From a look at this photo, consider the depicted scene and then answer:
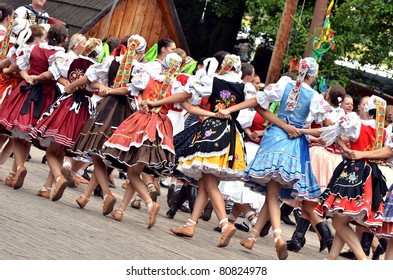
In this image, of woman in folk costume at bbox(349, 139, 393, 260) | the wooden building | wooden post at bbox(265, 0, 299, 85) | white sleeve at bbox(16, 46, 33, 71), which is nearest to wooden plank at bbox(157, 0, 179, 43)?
the wooden building

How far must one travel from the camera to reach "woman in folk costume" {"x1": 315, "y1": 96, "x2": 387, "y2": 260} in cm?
1158

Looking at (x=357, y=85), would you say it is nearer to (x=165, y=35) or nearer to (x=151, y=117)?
(x=165, y=35)

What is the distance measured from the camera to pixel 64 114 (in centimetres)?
1292

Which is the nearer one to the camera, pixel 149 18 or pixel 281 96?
pixel 281 96

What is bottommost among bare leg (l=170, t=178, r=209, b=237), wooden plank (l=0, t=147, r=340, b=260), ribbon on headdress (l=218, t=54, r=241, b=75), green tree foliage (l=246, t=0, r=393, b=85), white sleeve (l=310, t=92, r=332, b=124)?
wooden plank (l=0, t=147, r=340, b=260)

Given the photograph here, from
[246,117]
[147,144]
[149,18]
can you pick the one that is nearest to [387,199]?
[147,144]

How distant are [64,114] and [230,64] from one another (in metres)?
1.99

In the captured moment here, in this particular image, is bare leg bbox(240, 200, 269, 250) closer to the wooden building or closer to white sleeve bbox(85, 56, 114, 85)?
white sleeve bbox(85, 56, 114, 85)

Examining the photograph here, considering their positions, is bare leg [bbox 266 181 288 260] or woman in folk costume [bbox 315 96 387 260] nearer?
woman in folk costume [bbox 315 96 387 260]

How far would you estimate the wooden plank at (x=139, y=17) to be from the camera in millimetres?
25172

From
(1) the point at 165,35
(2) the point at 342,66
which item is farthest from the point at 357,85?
(1) the point at 165,35

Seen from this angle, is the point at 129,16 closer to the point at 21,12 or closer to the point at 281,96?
the point at 21,12

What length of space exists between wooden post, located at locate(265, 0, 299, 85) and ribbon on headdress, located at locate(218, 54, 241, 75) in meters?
7.11
